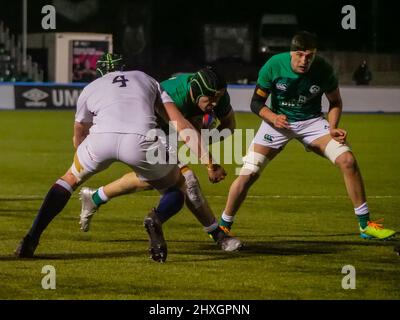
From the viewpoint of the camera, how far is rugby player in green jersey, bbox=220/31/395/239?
37.1ft

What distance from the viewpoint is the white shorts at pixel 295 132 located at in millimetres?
11523

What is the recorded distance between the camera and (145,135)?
30.6ft

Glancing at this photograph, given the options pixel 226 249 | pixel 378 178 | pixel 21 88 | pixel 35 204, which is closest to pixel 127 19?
pixel 21 88

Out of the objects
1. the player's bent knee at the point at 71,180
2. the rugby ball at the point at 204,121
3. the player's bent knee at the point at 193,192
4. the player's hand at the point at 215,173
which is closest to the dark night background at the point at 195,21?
the rugby ball at the point at 204,121

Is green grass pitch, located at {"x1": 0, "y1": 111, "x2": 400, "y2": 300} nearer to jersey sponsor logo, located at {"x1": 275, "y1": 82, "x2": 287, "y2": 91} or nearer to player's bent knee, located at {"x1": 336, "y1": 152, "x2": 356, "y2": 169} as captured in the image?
player's bent knee, located at {"x1": 336, "y1": 152, "x2": 356, "y2": 169}

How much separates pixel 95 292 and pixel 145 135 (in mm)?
1622

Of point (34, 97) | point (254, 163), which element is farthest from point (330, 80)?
point (34, 97)

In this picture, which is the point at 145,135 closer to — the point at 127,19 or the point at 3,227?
the point at 3,227

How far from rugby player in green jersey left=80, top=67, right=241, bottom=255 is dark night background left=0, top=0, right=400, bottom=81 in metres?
39.9

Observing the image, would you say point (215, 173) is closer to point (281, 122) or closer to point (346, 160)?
point (281, 122)

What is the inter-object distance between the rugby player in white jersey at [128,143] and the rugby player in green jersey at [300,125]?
5.65 ft

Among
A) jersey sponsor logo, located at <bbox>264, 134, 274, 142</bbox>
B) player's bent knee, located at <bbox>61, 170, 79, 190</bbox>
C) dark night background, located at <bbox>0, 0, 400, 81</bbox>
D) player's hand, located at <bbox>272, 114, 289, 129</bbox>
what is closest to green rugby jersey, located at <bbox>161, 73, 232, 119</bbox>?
player's hand, located at <bbox>272, 114, 289, 129</bbox>

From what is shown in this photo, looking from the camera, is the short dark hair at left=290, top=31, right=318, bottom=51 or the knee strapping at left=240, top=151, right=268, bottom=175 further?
the knee strapping at left=240, top=151, right=268, bottom=175

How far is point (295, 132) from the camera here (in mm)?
11531
